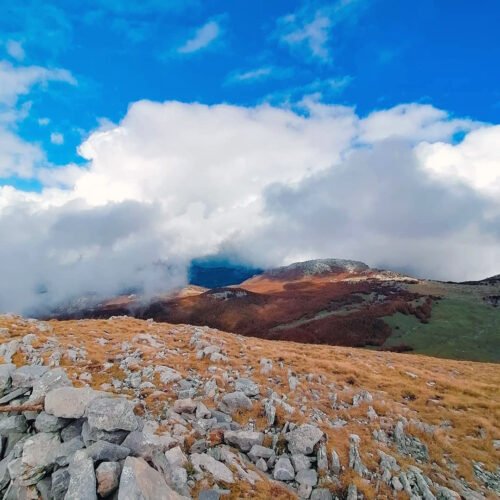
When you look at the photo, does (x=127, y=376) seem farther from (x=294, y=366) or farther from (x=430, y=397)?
(x=430, y=397)

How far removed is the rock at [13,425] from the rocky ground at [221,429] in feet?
0.11

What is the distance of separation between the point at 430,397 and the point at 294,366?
9.01 metres

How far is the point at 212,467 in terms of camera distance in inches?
459

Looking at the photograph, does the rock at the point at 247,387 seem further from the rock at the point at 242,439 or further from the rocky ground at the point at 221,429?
the rock at the point at 242,439

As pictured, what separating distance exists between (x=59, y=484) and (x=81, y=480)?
3.91ft

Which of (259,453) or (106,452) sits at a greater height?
(106,452)

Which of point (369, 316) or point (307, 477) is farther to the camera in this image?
point (369, 316)

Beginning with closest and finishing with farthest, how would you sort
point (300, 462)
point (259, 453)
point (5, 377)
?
point (300, 462), point (259, 453), point (5, 377)

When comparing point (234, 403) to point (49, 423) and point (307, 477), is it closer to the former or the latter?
point (307, 477)

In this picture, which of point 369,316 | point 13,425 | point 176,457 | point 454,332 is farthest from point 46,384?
point 369,316

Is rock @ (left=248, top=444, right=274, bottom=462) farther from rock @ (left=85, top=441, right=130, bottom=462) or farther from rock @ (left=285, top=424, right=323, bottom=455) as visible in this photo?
rock @ (left=85, top=441, right=130, bottom=462)

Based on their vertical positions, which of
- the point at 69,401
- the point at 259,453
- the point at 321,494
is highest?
the point at 69,401

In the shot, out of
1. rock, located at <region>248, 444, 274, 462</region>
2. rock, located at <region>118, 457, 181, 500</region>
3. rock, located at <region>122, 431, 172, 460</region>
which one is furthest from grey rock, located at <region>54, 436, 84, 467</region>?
rock, located at <region>248, 444, 274, 462</region>

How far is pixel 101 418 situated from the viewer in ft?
35.3
